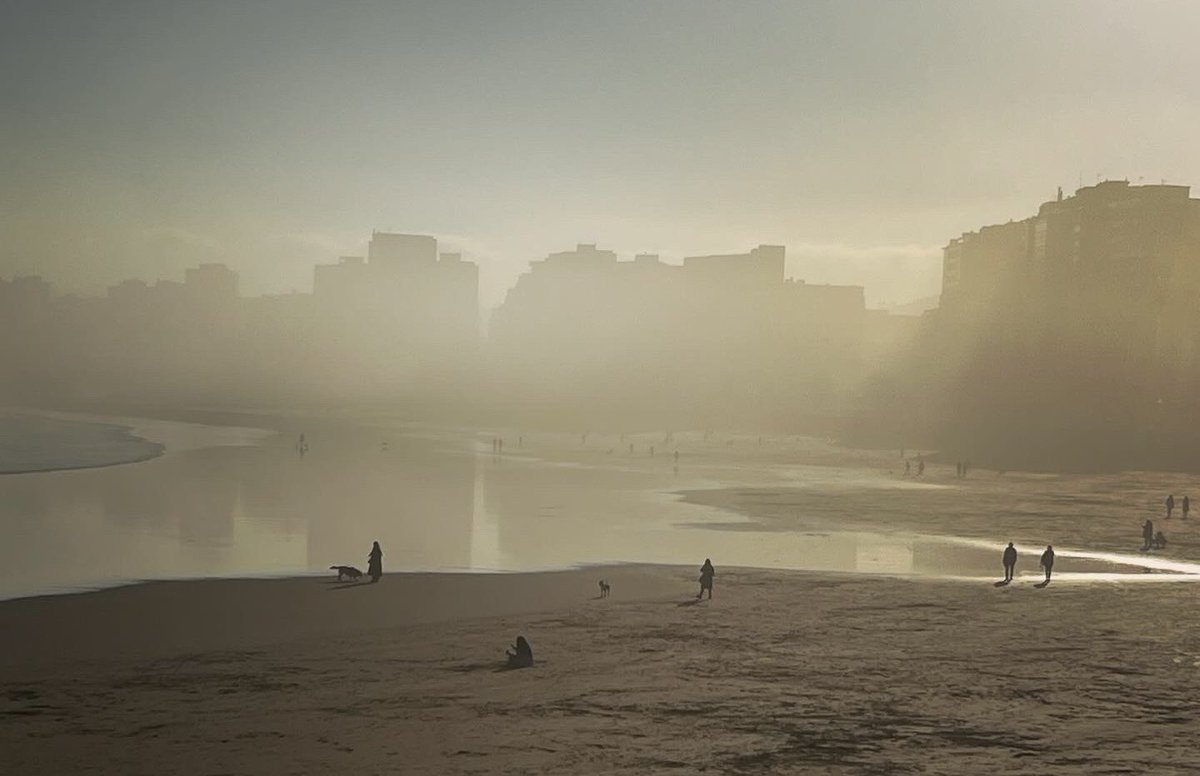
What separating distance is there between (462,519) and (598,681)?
86.3 feet

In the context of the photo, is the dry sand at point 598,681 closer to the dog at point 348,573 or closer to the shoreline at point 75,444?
the dog at point 348,573

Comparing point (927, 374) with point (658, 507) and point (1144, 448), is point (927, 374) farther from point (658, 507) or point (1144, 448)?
point (658, 507)

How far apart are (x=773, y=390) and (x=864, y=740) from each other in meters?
167

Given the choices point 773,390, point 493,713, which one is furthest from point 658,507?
point 773,390

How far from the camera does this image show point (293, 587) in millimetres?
26484

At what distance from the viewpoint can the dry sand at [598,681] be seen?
1379 centimetres

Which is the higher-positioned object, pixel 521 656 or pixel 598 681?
pixel 521 656

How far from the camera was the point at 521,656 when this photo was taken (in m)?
18.5

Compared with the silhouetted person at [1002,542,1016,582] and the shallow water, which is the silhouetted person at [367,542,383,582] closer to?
the shallow water

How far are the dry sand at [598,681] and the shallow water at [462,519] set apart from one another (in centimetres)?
535

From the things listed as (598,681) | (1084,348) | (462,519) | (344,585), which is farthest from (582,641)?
(1084,348)

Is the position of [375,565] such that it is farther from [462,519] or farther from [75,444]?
[75,444]

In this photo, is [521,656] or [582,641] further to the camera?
[582,641]

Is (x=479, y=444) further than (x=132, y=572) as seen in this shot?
Yes
